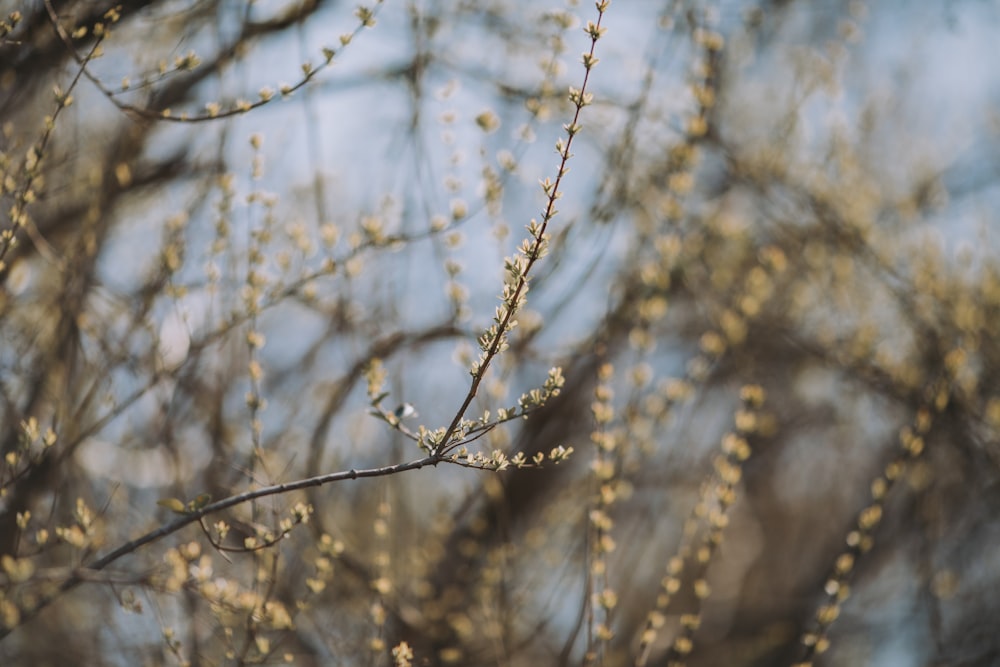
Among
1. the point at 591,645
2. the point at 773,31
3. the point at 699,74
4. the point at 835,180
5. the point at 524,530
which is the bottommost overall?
the point at 591,645

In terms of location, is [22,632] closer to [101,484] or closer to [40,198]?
[101,484]

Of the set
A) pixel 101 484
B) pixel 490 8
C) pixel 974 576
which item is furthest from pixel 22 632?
pixel 974 576

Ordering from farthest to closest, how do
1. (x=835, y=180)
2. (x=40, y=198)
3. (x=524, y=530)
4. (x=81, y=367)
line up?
(x=524, y=530) → (x=835, y=180) → (x=81, y=367) → (x=40, y=198)

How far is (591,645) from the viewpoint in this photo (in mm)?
1913

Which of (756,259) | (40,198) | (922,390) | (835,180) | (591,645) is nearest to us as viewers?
(591,645)

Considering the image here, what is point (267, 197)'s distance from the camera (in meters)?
2.21

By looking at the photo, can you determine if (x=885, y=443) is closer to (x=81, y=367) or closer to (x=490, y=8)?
(x=490, y=8)

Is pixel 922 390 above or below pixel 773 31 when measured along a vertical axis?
below

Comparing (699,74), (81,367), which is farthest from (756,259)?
(81,367)

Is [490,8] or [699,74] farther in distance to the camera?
[490,8]

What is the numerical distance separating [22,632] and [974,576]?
490cm

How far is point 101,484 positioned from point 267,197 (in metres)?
1.81

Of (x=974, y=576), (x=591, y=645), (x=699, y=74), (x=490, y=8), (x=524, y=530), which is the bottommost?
(x=591, y=645)

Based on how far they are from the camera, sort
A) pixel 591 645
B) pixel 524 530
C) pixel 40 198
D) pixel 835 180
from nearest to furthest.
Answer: pixel 591 645 < pixel 40 198 < pixel 835 180 < pixel 524 530
